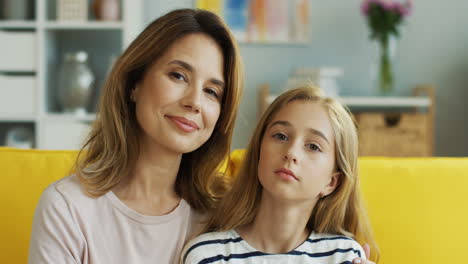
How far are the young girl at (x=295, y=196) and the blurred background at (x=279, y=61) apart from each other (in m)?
2.35

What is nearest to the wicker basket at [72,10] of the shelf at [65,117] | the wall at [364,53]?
the shelf at [65,117]

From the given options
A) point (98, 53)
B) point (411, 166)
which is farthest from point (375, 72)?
point (411, 166)

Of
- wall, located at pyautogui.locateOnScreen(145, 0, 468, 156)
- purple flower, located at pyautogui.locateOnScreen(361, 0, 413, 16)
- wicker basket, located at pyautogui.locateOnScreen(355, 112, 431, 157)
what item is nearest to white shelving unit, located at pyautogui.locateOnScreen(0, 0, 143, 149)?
wall, located at pyautogui.locateOnScreen(145, 0, 468, 156)

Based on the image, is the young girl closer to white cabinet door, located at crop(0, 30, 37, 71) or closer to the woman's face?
the woman's face

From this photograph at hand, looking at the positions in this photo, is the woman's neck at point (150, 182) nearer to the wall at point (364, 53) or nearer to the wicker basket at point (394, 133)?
the wicker basket at point (394, 133)

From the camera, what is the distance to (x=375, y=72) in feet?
13.5

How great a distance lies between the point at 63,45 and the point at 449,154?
9.33 ft

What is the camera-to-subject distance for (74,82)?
11.7 ft

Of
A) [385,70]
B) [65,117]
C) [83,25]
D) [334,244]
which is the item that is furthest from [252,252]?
[385,70]

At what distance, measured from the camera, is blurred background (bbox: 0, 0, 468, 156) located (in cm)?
357

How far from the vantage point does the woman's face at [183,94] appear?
1.33 metres

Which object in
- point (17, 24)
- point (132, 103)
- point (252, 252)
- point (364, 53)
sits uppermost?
point (17, 24)

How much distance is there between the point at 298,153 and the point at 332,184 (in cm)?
18

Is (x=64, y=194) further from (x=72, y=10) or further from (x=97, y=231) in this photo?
(x=72, y=10)
